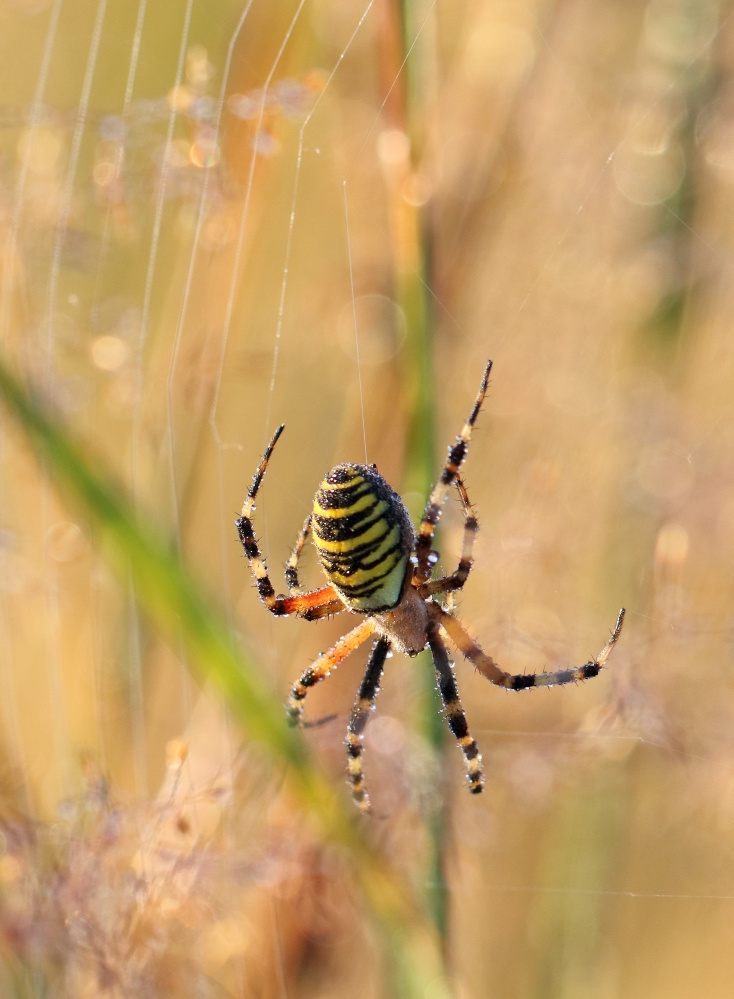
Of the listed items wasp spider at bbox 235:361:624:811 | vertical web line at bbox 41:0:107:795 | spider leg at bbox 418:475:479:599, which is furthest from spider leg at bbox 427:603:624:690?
vertical web line at bbox 41:0:107:795

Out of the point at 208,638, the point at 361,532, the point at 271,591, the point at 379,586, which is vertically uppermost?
the point at 361,532

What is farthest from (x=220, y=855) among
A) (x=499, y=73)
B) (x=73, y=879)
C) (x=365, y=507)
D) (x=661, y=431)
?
(x=499, y=73)

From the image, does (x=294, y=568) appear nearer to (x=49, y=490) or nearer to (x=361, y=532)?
(x=361, y=532)

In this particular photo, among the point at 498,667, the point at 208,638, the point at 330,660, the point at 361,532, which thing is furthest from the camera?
the point at 330,660

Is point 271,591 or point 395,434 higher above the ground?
point 395,434

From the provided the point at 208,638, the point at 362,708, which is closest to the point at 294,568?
the point at 362,708

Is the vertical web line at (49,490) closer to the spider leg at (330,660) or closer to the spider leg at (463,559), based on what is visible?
the spider leg at (330,660)

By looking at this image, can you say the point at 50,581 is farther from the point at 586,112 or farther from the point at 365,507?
the point at 586,112

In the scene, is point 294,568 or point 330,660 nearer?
point 294,568

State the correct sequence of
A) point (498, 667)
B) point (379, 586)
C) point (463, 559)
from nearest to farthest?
point (379, 586), point (463, 559), point (498, 667)
